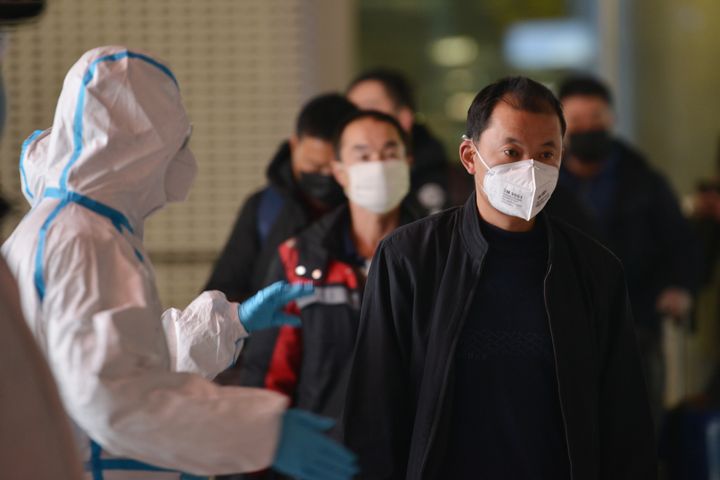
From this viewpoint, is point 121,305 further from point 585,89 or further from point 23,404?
point 585,89

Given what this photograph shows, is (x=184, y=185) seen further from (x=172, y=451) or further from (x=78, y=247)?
(x=172, y=451)

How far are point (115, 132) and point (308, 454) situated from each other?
73cm

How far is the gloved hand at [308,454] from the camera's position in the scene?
2.29 metres

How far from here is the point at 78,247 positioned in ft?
7.55

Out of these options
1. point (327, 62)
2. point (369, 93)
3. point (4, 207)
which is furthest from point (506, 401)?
point (327, 62)

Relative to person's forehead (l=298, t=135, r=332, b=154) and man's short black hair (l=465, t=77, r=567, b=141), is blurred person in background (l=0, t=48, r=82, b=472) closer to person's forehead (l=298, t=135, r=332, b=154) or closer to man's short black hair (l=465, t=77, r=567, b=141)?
man's short black hair (l=465, t=77, r=567, b=141)

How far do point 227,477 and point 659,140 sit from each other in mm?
4842

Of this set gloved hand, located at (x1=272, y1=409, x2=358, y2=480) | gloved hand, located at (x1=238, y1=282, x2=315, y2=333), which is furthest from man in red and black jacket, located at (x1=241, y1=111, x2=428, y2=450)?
gloved hand, located at (x1=272, y1=409, x2=358, y2=480)

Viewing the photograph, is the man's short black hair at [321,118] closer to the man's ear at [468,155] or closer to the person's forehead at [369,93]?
the person's forehead at [369,93]

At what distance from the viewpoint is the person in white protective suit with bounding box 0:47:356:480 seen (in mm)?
2215

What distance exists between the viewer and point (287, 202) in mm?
4703

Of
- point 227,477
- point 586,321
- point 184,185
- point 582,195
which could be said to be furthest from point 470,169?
point 582,195

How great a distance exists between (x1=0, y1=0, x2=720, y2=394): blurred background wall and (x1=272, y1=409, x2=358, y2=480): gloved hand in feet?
15.1

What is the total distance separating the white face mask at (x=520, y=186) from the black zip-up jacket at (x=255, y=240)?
159 cm
